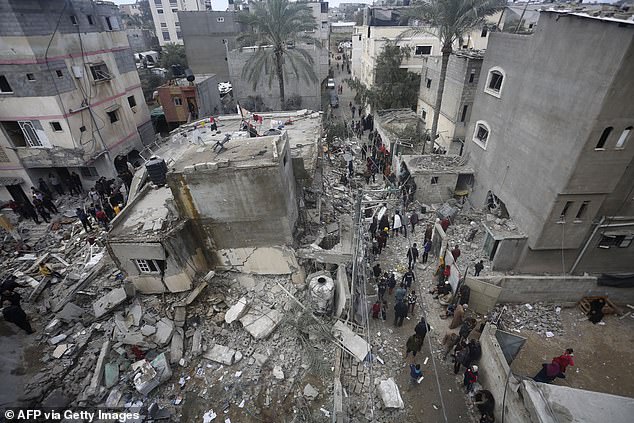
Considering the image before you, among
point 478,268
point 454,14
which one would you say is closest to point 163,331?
point 478,268

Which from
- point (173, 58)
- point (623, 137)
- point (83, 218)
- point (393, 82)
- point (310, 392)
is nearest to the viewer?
point (310, 392)

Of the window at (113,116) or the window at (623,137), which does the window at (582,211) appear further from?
the window at (113,116)

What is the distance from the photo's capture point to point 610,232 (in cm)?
1159

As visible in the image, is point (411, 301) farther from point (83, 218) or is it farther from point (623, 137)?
point (83, 218)

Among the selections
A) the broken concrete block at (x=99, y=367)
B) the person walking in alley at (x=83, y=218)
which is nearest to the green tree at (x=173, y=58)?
the person walking in alley at (x=83, y=218)

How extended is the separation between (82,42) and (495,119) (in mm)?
22489

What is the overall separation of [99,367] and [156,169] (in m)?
6.70

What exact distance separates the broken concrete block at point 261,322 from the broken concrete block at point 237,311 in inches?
6.6

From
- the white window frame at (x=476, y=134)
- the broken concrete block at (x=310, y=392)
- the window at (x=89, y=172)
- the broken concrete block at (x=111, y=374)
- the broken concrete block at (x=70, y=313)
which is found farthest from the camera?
the window at (x=89, y=172)

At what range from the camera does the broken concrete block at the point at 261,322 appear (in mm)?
10265

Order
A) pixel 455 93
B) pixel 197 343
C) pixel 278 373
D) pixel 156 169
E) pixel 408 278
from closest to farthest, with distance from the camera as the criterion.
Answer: pixel 278 373 → pixel 197 343 → pixel 156 169 → pixel 408 278 → pixel 455 93

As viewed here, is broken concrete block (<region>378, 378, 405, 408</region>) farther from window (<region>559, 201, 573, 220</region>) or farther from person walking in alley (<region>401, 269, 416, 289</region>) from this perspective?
window (<region>559, 201, 573, 220</region>)

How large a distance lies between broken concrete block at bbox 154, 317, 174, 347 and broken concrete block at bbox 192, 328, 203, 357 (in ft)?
2.56

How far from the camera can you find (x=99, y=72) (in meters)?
18.7
